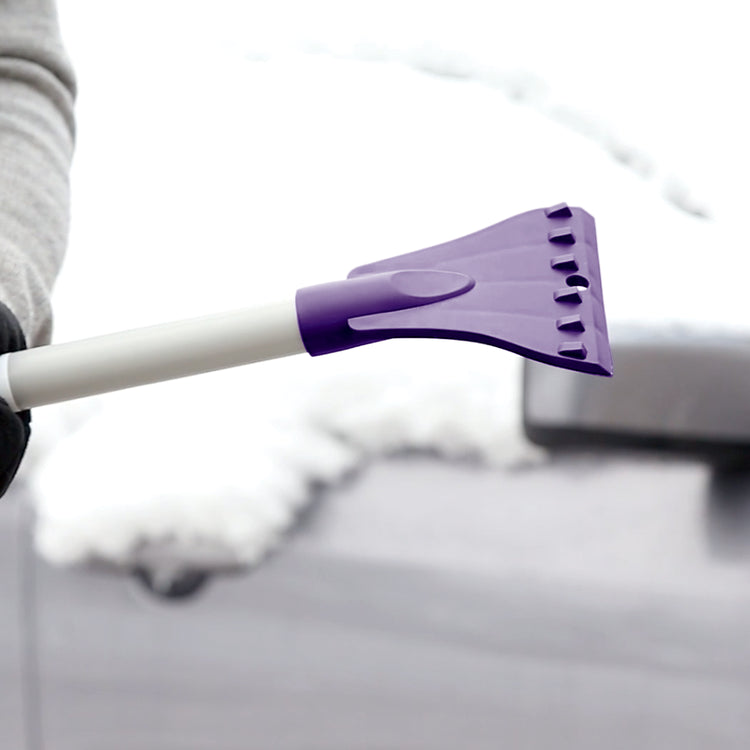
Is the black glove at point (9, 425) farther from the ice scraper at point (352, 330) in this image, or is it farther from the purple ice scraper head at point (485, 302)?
the purple ice scraper head at point (485, 302)

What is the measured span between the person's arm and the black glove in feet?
0.05

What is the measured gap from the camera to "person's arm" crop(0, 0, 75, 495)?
22.4 inches

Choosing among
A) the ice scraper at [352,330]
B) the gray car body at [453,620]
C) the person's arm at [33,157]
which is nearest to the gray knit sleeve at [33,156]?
the person's arm at [33,157]

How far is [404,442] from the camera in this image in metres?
0.76

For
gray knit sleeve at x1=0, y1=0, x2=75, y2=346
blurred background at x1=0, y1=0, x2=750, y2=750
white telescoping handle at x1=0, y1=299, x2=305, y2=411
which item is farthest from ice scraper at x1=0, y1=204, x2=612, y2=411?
blurred background at x1=0, y1=0, x2=750, y2=750

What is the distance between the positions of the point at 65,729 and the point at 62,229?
1.51 ft

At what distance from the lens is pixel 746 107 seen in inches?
33.3

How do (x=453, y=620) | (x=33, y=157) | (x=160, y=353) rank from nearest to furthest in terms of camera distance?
(x=160, y=353)
(x=33, y=157)
(x=453, y=620)

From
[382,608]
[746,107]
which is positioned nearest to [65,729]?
[382,608]

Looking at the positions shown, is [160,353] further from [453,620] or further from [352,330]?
[453,620]

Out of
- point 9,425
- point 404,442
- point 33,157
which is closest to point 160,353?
point 9,425

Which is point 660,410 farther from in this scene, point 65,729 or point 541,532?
point 65,729

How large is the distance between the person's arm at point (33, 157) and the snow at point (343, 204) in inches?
7.2

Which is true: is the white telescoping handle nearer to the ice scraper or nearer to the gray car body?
the ice scraper
